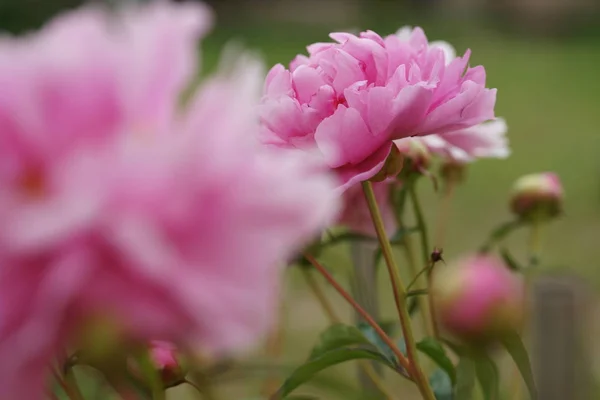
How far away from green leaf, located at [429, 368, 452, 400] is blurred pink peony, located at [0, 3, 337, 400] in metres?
0.20

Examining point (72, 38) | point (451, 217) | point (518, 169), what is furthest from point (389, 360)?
point (518, 169)

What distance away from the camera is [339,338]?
323mm

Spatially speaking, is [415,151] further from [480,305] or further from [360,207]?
[480,305]

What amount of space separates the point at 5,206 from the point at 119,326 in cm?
3

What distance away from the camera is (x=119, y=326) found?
16 centimetres

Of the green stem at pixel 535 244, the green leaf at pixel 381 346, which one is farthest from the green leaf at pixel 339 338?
the green stem at pixel 535 244

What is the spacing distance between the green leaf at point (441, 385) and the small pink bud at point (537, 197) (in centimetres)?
12

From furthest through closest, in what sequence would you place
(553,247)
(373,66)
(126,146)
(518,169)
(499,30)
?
(499,30), (518,169), (553,247), (373,66), (126,146)

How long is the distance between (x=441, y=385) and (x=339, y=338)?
0.21 feet

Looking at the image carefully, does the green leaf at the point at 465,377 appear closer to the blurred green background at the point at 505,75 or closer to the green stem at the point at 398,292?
the green stem at the point at 398,292

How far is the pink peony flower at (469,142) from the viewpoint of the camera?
37 centimetres

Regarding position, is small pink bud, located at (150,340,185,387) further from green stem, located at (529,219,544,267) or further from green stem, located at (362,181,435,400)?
green stem, located at (529,219,544,267)

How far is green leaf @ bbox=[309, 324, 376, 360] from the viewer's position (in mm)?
322

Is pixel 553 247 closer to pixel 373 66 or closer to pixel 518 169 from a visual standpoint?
pixel 518 169
